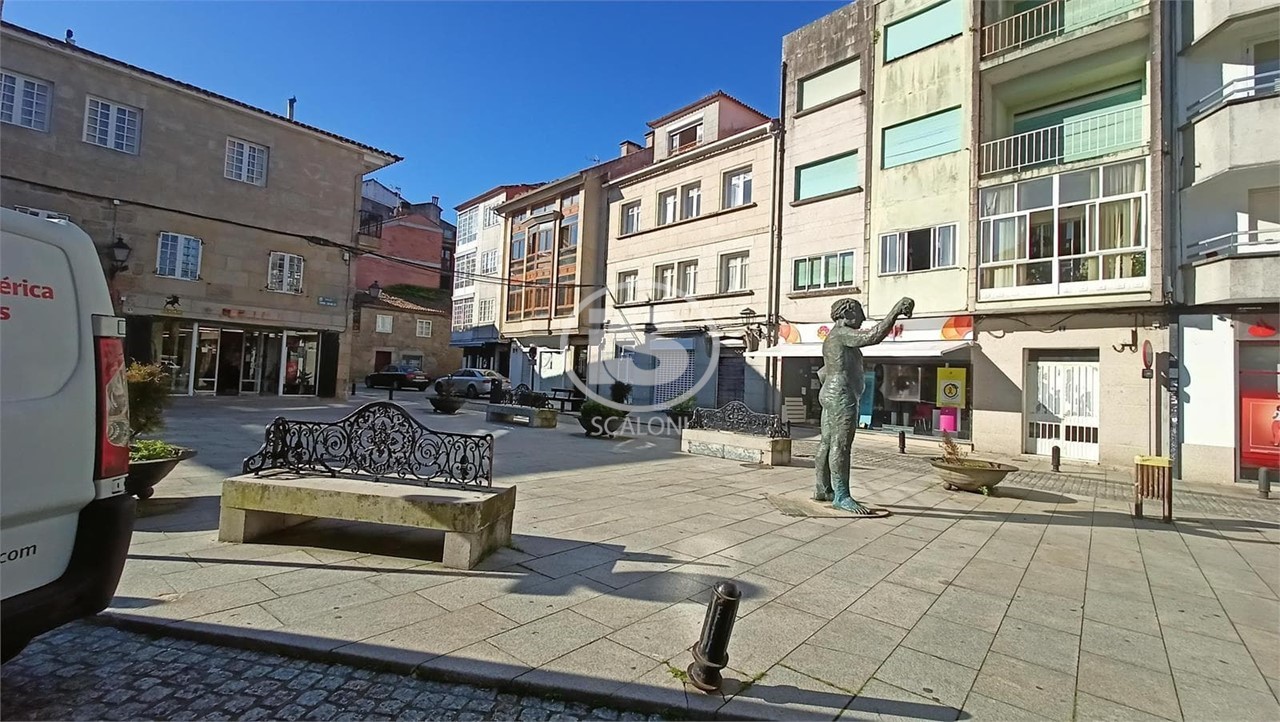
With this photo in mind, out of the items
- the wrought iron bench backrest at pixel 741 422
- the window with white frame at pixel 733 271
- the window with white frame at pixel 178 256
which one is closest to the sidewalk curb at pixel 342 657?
the wrought iron bench backrest at pixel 741 422

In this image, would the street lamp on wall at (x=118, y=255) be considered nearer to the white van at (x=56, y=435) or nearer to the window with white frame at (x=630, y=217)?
the window with white frame at (x=630, y=217)

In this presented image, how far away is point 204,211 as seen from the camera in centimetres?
1902

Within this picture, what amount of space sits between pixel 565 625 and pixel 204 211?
868 inches

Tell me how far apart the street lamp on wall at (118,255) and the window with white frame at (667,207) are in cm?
1840

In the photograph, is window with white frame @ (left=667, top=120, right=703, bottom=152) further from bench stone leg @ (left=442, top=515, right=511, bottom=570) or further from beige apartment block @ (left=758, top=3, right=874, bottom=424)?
bench stone leg @ (left=442, top=515, right=511, bottom=570)

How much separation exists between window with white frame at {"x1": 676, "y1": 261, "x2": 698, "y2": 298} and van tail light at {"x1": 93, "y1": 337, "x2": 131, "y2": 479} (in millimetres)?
21098

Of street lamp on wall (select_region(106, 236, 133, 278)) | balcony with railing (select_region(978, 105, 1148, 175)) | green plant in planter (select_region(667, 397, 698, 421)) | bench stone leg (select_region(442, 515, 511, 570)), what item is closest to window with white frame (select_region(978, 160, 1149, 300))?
balcony with railing (select_region(978, 105, 1148, 175))

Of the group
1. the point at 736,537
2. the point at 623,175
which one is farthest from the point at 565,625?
the point at 623,175

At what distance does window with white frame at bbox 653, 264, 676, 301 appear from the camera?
23953 mm

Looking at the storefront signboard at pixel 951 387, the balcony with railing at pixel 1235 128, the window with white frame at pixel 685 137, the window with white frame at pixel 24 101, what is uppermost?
the window with white frame at pixel 685 137

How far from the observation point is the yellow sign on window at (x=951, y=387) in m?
16.0

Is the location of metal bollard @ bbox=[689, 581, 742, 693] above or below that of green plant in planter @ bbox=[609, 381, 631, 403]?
below

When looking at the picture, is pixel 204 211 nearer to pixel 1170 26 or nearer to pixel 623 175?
pixel 623 175

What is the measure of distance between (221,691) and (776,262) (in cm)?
1926
